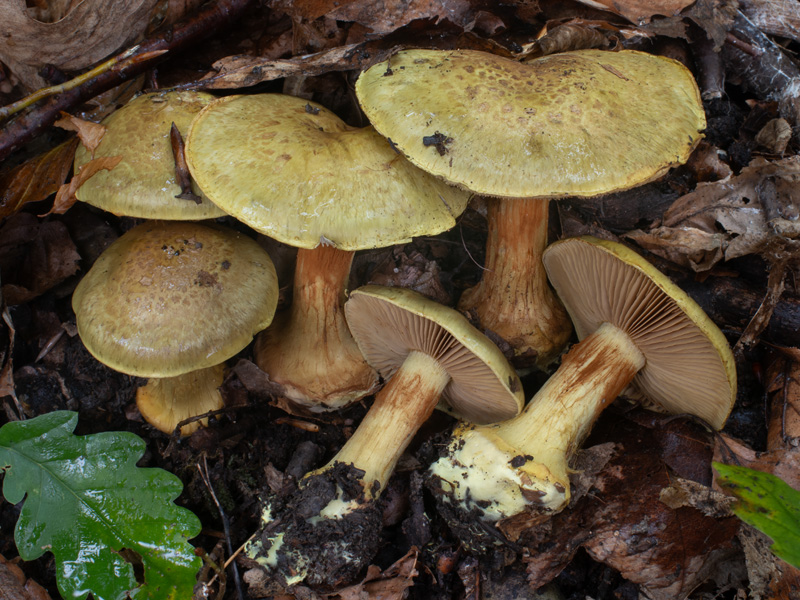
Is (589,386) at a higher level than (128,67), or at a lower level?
lower

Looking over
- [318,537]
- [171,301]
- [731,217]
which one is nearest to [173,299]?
[171,301]

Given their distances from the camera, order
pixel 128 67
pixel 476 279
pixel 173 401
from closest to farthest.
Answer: pixel 128 67 < pixel 173 401 < pixel 476 279

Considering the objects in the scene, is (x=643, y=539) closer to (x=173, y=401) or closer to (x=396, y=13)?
(x=173, y=401)

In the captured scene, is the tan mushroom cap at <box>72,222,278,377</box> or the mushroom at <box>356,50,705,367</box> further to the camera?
the tan mushroom cap at <box>72,222,278,377</box>

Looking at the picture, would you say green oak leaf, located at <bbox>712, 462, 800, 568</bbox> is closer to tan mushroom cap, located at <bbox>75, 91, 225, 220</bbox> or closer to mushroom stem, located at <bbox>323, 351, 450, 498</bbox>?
mushroom stem, located at <bbox>323, 351, 450, 498</bbox>

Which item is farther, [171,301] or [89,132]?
[89,132]

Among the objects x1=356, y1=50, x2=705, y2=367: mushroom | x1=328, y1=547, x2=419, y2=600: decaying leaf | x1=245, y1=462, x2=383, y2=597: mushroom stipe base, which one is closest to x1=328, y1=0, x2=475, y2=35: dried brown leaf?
x1=356, y1=50, x2=705, y2=367: mushroom

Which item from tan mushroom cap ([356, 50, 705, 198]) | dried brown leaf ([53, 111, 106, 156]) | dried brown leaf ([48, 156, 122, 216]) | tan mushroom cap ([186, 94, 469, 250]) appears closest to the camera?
tan mushroom cap ([356, 50, 705, 198])
